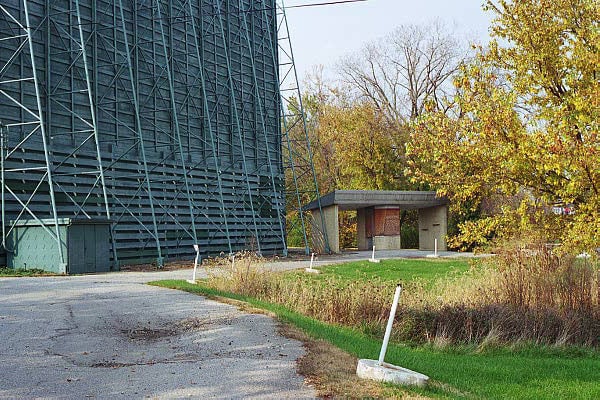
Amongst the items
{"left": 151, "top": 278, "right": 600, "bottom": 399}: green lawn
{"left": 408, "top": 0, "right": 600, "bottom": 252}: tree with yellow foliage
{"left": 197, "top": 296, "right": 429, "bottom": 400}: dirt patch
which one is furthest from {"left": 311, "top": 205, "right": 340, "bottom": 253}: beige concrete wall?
{"left": 197, "top": 296, "right": 429, "bottom": 400}: dirt patch

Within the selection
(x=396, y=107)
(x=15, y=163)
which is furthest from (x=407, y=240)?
(x=15, y=163)

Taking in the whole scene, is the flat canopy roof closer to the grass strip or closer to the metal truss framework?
the metal truss framework

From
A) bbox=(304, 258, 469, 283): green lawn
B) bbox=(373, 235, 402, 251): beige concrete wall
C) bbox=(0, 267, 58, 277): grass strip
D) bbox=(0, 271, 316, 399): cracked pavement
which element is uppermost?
bbox=(373, 235, 402, 251): beige concrete wall

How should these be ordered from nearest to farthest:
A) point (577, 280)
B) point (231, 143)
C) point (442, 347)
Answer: point (442, 347)
point (577, 280)
point (231, 143)

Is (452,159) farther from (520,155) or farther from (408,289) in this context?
(408,289)

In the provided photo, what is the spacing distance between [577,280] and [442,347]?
13.9 feet

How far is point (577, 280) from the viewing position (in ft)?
49.2

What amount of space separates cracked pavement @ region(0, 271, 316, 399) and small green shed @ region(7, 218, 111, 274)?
820 centimetres

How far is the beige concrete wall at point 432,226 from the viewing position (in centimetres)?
4512

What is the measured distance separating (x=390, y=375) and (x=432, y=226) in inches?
1515

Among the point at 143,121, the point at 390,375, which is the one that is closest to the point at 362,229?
the point at 143,121

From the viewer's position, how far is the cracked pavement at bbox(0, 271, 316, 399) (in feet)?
26.0

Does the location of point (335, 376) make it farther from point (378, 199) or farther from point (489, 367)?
point (378, 199)

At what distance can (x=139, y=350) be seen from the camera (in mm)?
10195
